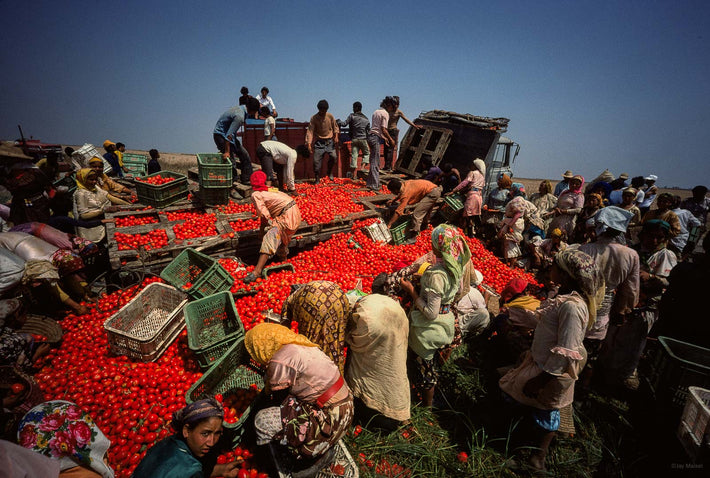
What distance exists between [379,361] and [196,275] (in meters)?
3.74

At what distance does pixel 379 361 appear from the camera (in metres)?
3.21

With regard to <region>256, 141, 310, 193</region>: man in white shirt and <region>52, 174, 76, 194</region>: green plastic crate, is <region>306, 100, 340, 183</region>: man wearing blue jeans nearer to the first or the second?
<region>256, 141, 310, 193</region>: man in white shirt

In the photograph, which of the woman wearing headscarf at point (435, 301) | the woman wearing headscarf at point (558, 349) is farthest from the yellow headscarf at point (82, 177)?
the woman wearing headscarf at point (558, 349)

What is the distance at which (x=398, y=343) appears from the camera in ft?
10.3

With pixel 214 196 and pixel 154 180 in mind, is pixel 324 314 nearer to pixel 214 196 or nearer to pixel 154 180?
pixel 214 196

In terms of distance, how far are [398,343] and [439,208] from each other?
6894 mm

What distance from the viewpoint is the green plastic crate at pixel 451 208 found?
8.77 metres

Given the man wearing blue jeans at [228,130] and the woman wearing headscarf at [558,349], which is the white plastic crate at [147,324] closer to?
the woman wearing headscarf at [558,349]

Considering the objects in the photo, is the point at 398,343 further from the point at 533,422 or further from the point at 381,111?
A: the point at 381,111

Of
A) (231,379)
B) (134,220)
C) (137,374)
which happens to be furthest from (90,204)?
(231,379)

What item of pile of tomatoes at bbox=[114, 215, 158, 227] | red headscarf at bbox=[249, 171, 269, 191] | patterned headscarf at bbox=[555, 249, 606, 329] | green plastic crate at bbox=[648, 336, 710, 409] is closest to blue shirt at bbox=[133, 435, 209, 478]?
patterned headscarf at bbox=[555, 249, 606, 329]

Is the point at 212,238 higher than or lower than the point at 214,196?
lower

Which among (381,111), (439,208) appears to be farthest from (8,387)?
(381,111)

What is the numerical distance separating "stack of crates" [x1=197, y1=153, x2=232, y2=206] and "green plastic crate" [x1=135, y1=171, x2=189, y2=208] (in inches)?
29.5
